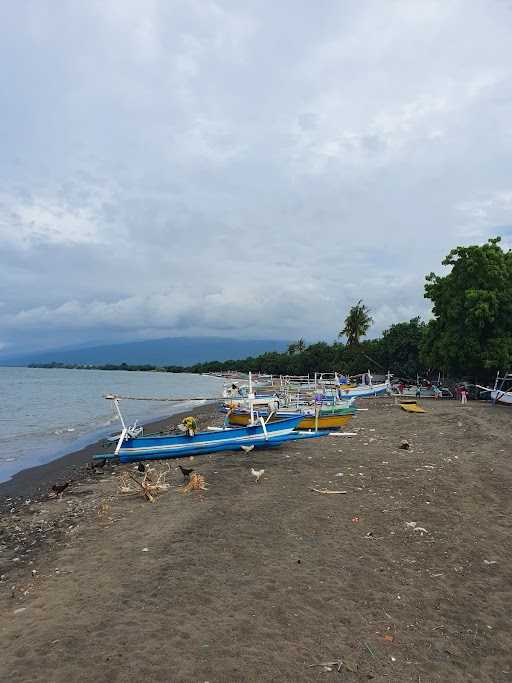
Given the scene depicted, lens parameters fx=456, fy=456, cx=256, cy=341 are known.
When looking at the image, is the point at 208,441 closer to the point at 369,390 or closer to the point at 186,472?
the point at 186,472

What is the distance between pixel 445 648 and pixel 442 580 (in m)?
1.68

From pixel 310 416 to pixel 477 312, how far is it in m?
18.5

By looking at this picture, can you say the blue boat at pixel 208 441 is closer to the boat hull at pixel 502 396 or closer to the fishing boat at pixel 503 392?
the boat hull at pixel 502 396

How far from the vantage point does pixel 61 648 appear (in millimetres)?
5285

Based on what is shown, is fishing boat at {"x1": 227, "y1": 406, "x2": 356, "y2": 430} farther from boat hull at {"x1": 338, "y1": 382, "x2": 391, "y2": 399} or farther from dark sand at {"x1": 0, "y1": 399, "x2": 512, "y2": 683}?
boat hull at {"x1": 338, "y1": 382, "x2": 391, "y2": 399}

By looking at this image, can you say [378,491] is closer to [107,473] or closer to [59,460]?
[107,473]

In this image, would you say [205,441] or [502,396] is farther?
[502,396]

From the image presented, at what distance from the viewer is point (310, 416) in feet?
71.2

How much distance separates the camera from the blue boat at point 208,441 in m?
17.0

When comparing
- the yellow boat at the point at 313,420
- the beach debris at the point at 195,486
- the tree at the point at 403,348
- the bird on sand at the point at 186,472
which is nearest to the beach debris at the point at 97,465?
the bird on sand at the point at 186,472

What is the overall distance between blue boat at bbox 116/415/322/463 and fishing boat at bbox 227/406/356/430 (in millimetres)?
4073

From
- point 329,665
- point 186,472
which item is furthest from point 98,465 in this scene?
point 329,665

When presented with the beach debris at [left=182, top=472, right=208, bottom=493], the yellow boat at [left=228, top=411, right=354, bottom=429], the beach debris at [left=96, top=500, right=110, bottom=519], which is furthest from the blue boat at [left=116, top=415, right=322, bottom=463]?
the beach debris at [left=96, top=500, right=110, bottom=519]

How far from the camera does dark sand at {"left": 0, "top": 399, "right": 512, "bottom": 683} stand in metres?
5.04
